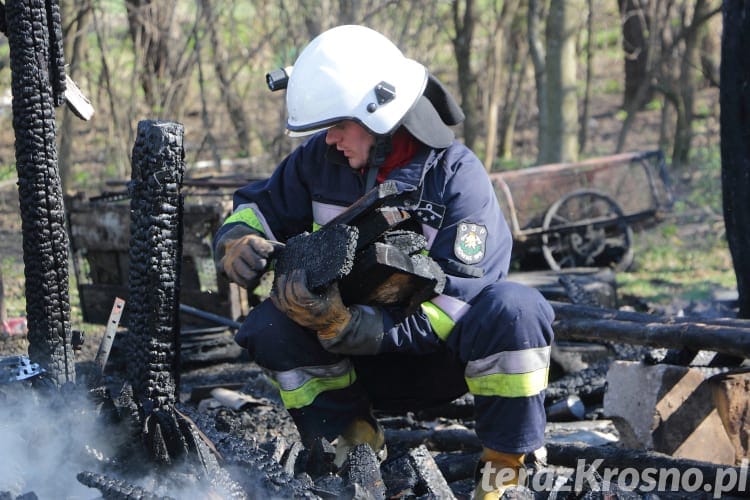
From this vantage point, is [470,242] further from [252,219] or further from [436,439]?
[436,439]

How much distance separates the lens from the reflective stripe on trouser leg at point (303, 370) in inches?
144

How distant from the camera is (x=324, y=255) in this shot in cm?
322

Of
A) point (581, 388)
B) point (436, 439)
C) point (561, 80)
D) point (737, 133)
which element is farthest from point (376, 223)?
point (561, 80)

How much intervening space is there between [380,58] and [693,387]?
1943 mm

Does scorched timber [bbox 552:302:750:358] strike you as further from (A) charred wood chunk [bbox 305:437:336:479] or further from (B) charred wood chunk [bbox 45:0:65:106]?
(B) charred wood chunk [bbox 45:0:65:106]

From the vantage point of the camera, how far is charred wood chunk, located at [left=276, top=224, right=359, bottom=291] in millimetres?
3160

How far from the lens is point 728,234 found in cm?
501

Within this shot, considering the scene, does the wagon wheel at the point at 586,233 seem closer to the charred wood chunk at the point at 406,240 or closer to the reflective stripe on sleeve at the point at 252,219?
the reflective stripe on sleeve at the point at 252,219

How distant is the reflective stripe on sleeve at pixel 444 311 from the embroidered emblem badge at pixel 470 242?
0.52 ft

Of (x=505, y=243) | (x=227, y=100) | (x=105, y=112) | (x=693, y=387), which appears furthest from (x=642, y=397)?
(x=105, y=112)

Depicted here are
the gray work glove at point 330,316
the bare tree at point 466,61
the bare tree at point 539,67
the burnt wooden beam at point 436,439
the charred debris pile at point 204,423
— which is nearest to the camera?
the charred debris pile at point 204,423

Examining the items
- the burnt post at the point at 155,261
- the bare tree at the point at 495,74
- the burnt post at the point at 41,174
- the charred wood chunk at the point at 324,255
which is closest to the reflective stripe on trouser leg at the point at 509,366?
the charred wood chunk at the point at 324,255

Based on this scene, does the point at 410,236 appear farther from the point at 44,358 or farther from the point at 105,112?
the point at 105,112

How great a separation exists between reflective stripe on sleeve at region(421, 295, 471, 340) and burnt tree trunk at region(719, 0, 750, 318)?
6.57 ft
